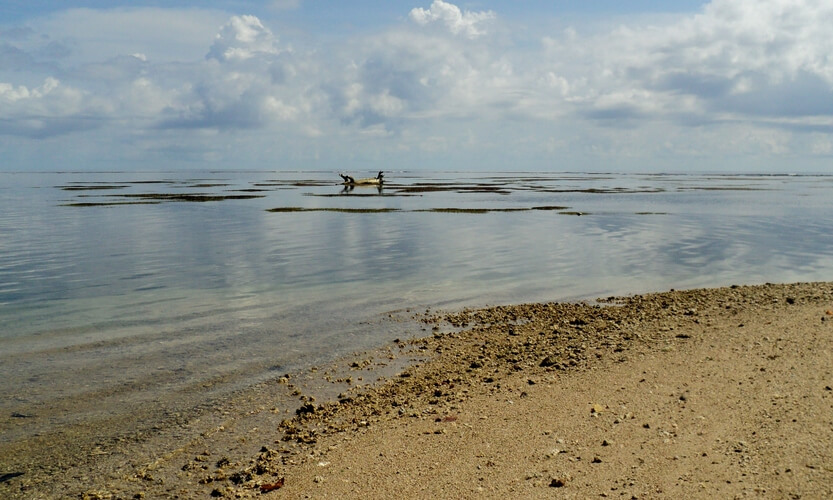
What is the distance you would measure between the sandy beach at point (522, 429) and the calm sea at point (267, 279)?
1.90 metres

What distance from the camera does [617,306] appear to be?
671 inches

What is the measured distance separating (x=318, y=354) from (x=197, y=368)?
2.53 m

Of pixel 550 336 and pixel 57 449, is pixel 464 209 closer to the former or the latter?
pixel 550 336

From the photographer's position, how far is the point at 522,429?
857 centimetres

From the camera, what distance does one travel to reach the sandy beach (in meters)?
7.11

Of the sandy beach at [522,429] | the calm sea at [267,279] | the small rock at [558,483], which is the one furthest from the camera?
the calm sea at [267,279]

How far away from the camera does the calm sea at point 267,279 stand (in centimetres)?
1198

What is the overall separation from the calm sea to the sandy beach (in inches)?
75.0

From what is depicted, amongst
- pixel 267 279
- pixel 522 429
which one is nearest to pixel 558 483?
pixel 522 429

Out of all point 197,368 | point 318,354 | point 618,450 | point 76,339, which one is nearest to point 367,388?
point 318,354

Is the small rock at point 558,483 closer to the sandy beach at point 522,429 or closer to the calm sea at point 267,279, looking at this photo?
the sandy beach at point 522,429

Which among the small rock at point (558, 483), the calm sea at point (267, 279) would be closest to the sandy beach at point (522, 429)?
the small rock at point (558, 483)

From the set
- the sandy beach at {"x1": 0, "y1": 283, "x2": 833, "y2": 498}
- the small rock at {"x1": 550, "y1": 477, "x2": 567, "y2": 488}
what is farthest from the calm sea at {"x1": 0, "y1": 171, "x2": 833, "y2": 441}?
the small rock at {"x1": 550, "y1": 477, "x2": 567, "y2": 488}

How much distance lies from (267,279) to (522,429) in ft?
51.1
